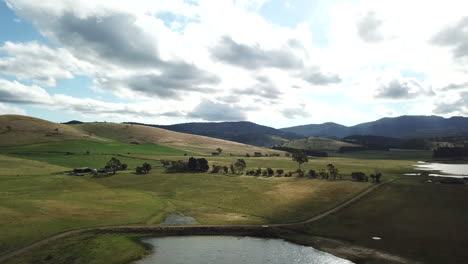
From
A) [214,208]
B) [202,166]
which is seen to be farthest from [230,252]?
[202,166]

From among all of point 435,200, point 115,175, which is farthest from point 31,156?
point 435,200

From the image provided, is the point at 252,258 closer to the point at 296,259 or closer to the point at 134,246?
the point at 296,259

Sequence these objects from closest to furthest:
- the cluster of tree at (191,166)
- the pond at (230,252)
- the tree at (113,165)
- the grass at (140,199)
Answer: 1. the pond at (230,252)
2. the grass at (140,199)
3. the tree at (113,165)
4. the cluster of tree at (191,166)

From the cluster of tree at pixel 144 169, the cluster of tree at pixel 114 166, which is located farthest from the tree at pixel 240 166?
the cluster of tree at pixel 114 166

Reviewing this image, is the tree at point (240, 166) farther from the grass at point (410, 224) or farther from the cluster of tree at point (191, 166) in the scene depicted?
the grass at point (410, 224)

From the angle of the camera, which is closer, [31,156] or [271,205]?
[271,205]

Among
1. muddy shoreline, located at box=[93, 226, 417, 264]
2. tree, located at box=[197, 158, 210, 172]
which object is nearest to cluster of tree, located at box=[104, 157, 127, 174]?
tree, located at box=[197, 158, 210, 172]

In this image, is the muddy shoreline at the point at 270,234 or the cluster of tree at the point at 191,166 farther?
the cluster of tree at the point at 191,166

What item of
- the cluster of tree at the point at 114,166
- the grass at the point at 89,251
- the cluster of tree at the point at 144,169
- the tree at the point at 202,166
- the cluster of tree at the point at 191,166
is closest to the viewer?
the grass at the point at 89,251
